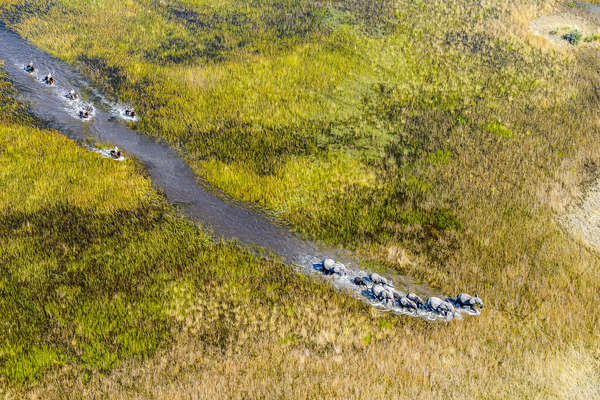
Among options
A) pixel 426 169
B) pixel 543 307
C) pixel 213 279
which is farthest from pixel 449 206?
pixel 213 279

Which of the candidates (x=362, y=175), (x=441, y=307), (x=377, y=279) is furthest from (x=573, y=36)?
(x=377, y=279)

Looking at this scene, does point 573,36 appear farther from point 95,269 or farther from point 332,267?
point 95,269

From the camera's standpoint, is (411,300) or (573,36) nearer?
(411,300)

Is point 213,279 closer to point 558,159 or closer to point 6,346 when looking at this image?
point 6,346

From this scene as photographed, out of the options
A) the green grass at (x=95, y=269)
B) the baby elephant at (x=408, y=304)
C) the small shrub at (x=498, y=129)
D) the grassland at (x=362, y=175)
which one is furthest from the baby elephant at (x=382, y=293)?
the small shrub at (x=498, y=129)

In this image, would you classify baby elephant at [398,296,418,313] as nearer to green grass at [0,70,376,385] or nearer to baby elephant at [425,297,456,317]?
baby elephant at [425,297,456,317]

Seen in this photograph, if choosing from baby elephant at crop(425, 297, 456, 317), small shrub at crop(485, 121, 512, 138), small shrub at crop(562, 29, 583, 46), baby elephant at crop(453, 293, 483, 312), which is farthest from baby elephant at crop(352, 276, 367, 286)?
small shrub at crop(562, 29, 583, 46)
